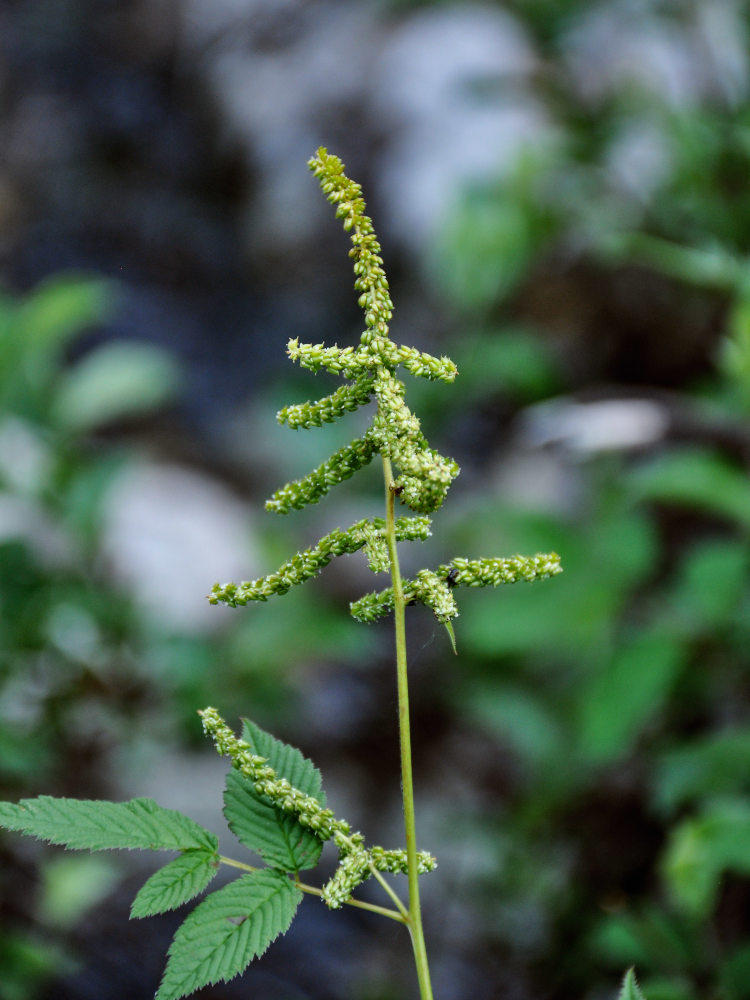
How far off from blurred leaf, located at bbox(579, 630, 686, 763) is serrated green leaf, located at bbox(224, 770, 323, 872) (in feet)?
5.38

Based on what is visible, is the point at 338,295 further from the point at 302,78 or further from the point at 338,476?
the point at 338,476

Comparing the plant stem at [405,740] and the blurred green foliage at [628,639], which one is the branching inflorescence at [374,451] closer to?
the plant stem at [405,740]

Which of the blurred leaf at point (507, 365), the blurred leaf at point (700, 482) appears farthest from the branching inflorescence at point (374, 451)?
the blurred leaf at point (507, 365)

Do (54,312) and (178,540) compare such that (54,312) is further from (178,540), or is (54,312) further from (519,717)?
(519,717)

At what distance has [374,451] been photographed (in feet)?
3.28

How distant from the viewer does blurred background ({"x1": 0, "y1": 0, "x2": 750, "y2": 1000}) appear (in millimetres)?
2635

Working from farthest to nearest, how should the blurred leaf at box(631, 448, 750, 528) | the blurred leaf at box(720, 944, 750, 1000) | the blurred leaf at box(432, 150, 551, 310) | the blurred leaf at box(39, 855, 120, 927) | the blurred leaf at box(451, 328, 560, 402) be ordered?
the blurred leaf at box(432, 150, 551, 310), the blurred leaf at box(451, 328, 560, 402), the blurred leaf at box(39, 855, 120, 927), the blurred leaf at box(631, 448, 750, 528), the blurred leaf at box(720, 944, 750, 1000)

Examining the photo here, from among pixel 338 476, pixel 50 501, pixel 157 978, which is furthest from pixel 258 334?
pixel 338 476

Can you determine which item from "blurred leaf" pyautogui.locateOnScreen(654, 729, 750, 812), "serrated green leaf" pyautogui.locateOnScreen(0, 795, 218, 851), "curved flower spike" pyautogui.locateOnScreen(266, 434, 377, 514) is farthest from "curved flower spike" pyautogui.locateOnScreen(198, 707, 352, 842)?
"blurred leaf" pyautogui.locateOnScreen(654, 729, 750, 812)

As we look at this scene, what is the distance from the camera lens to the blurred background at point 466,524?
2.63 metres

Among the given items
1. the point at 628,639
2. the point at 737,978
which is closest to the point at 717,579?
the point at 628,639

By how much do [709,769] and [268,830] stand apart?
164 cm

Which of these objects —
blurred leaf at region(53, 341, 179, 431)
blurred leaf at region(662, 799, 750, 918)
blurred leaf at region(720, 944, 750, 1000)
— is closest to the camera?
blurred leaf at region(720, 944, 750, 1000)

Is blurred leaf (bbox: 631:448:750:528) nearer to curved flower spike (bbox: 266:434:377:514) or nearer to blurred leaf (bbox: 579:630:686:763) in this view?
blurred leaf (bbox: 579:630:686:763)
